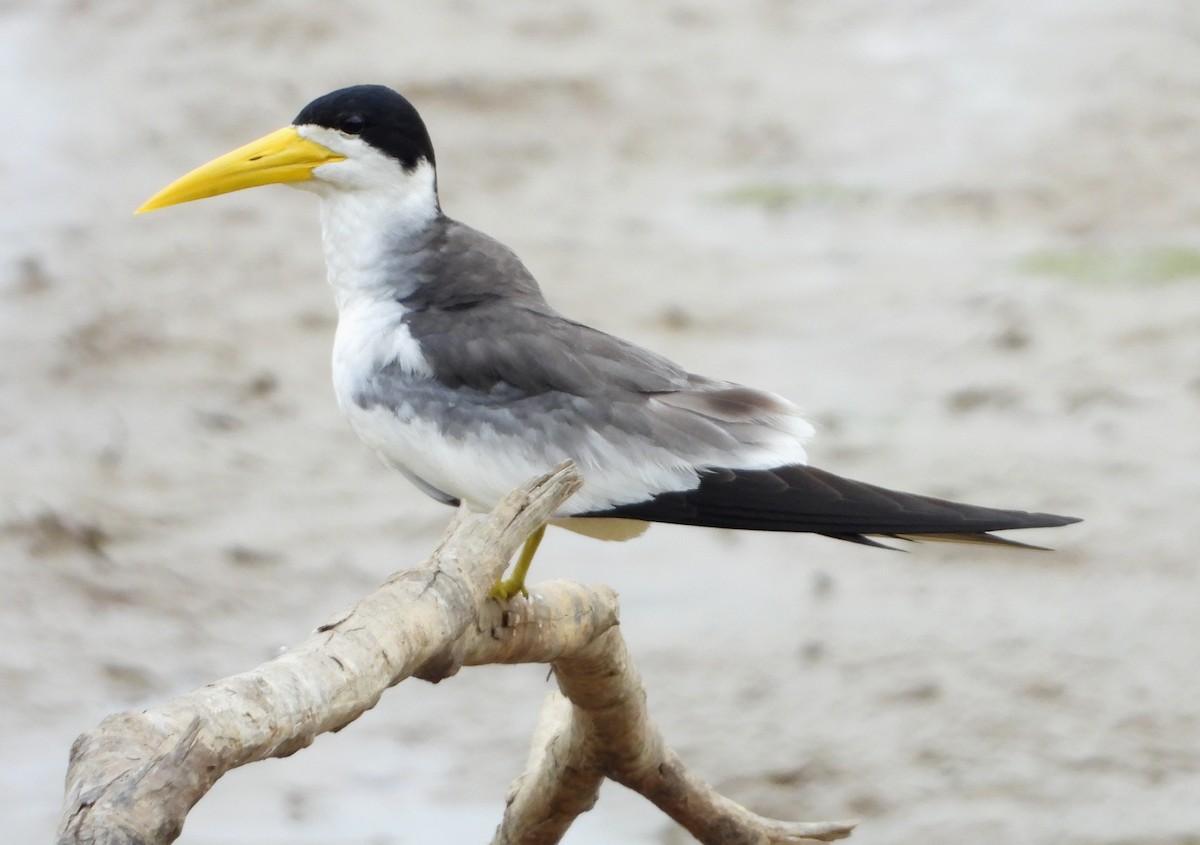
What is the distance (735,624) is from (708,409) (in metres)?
2.03

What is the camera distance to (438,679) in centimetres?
245

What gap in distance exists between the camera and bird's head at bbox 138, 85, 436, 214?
3086mm

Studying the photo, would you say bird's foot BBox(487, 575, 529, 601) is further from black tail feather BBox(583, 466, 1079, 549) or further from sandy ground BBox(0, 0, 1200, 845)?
sandy ground BBox(0, 0, 1200, 845)

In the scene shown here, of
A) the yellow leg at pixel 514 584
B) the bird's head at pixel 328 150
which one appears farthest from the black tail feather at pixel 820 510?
the bird's head at pixel 328 150

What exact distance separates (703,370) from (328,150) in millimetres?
2926

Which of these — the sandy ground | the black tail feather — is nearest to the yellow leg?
the black tail feather

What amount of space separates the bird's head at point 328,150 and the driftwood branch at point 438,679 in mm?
747

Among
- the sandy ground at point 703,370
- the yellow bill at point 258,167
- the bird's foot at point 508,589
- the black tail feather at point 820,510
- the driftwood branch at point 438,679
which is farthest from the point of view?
the sandy ground at point 703,370

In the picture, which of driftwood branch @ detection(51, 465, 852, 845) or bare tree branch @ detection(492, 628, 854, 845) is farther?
bare tree branch @ detection(492, 628, 854, 845)

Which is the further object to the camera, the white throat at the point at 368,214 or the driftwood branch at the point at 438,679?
the white throat at the point at 368,214

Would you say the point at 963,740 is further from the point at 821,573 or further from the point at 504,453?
the point at 504,453

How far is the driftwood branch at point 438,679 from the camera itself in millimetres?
1626

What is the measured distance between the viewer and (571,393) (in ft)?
9.70

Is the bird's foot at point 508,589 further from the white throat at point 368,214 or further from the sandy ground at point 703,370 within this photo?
the sandy ground at point 703,370
